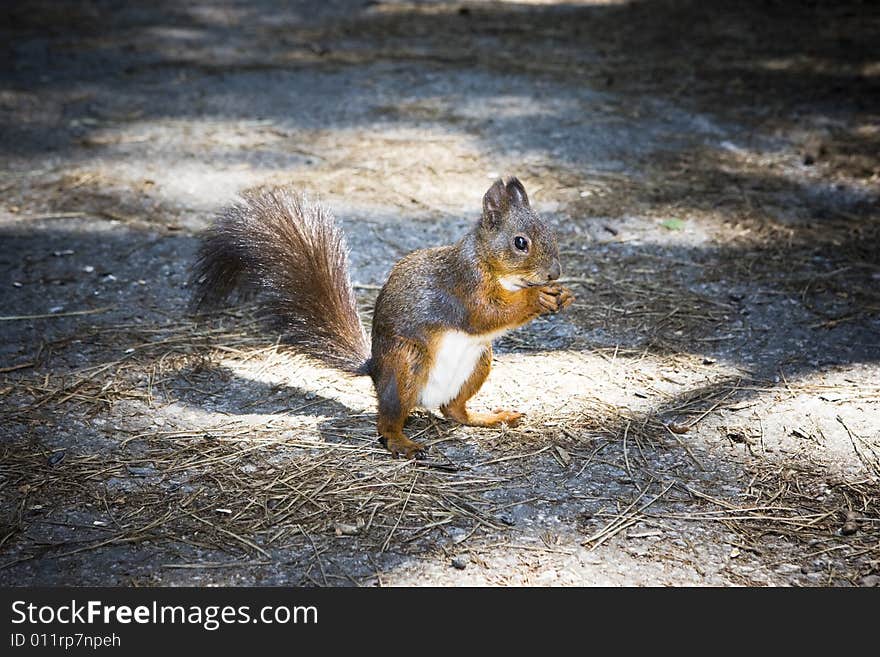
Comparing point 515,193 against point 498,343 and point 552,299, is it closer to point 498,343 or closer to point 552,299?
point 552,299

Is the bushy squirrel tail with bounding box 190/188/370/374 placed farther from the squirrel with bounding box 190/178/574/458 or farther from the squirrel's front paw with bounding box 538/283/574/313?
the squirrel's front paw with bounding box 538/283/574/313

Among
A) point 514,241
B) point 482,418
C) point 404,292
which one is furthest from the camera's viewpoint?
point 482,418

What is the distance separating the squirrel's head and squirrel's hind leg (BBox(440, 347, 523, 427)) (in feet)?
0.87

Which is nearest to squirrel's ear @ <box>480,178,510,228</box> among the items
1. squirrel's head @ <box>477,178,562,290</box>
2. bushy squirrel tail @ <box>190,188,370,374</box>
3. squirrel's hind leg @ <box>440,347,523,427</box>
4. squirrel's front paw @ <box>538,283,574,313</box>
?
squirrel's head @ <box>477,178,562,290</box>

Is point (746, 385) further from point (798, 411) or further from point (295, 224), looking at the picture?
point (295, 224)

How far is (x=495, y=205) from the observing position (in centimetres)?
230

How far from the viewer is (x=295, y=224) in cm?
256

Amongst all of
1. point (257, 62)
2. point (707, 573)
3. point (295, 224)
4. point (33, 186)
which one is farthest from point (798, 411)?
point (257, 62)

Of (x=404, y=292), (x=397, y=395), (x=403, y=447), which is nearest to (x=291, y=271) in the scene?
(x=404, y=292)

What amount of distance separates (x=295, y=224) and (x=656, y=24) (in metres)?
5.54

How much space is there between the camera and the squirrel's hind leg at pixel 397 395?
2.32 meters

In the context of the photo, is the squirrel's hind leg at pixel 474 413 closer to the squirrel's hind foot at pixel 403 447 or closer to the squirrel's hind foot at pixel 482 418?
the squirrel's hind foot at pixel 482 418

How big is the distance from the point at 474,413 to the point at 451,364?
240 millimetres

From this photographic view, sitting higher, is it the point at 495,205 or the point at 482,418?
the point at 495,205
